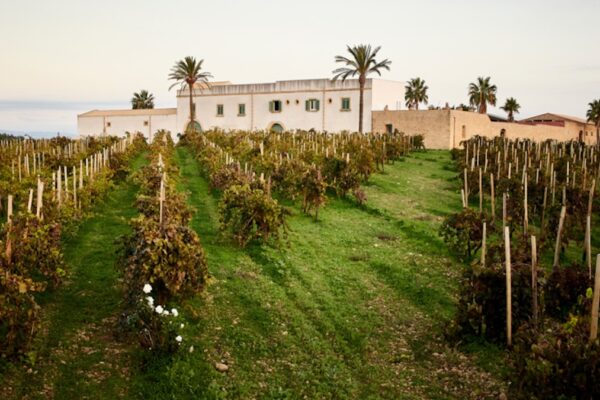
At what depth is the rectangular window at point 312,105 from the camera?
44.5 meters

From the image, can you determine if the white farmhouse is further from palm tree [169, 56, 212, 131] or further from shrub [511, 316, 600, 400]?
shrub [511, 316, 600, 400]

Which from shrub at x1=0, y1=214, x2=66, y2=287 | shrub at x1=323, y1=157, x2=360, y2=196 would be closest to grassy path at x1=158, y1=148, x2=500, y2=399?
shrub at x1=0, y1=214, x2=66, y2=287

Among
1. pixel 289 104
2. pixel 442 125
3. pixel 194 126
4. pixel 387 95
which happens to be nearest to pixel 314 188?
pixel 442 125

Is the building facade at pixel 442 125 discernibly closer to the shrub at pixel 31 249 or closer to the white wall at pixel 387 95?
the white wall at pixel 387 95

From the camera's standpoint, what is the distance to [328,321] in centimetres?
770

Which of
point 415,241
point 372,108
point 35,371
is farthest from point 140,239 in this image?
point 372,108

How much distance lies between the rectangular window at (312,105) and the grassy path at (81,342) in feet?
115

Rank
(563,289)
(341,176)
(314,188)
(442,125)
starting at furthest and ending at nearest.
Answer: (442,125) → (341,176) → (314,188) → (563,289)

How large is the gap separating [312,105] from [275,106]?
3.44 metres

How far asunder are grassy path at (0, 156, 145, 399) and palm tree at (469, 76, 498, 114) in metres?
48.2

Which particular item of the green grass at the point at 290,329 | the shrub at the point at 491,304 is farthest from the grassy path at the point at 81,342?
the shrub at the point at 491,304

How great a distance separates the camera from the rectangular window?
146ft

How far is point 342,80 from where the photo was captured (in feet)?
139

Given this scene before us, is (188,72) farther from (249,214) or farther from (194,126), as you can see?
(249,214)
